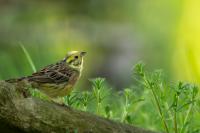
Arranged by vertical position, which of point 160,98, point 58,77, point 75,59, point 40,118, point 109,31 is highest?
point 109,31

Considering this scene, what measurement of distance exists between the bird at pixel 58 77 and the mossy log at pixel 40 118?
0.29m

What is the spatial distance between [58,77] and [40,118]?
693 mm

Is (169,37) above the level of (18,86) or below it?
above

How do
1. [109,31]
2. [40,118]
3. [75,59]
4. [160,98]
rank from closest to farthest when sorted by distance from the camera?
[40,118] < [160,98] < [75,59] < [109,31]

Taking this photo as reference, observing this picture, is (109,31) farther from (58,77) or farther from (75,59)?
(58,77)

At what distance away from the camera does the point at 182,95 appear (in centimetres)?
369

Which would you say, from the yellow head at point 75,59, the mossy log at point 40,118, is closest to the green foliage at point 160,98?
the yellow head at point 75,59

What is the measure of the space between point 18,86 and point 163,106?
824 mm

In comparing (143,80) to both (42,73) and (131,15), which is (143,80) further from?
(131,15)

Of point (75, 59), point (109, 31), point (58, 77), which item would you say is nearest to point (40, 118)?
point (58, 77)

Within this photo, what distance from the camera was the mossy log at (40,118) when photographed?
2.89 m

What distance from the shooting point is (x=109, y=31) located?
1057cm

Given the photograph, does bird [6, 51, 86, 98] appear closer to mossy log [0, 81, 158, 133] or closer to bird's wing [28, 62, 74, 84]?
bird's wing [28, 62, 74, 84]

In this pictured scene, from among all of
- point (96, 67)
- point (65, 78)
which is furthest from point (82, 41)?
point (65, 78)
